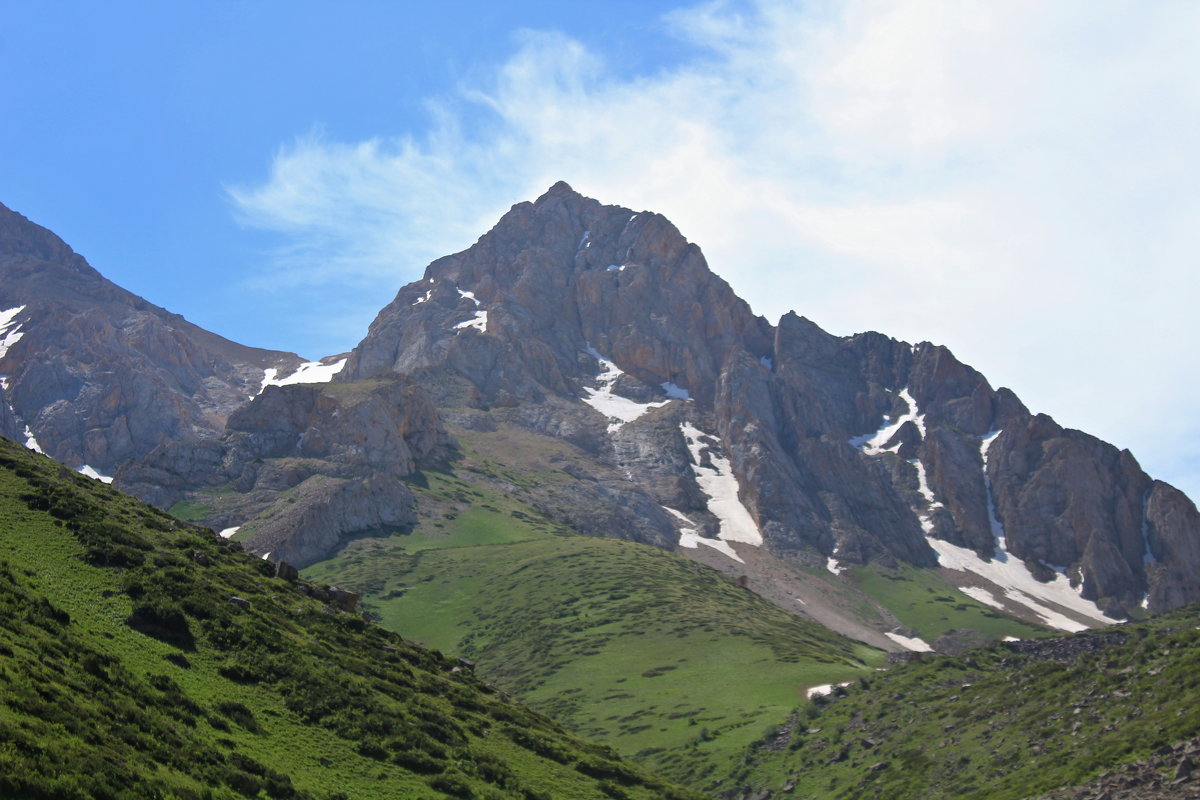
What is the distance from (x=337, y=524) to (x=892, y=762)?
145 meters

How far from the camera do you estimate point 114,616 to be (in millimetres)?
36969

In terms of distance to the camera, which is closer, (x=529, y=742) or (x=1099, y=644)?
(x=529, y=742)

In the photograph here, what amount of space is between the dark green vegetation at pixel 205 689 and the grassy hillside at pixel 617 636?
1563 inches

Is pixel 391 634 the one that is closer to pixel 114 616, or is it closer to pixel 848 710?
pixel 114 616

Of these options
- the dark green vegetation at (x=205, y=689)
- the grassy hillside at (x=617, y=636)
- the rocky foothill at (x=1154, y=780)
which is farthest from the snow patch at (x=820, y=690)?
the rocky foothill at (x=1154, y=780)

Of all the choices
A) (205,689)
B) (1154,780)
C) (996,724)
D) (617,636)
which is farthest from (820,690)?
(205,689)

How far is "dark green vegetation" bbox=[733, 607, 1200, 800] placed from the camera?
51.8 metres

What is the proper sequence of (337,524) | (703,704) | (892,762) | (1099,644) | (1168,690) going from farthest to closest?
(337,524)
(703,704)
(1099,644)
(892,762)
(1168,690)

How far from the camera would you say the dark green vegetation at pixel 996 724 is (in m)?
51.8

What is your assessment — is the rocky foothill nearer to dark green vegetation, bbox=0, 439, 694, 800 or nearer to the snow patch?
dark green vegetation, bbox=0, 439, 694, 800

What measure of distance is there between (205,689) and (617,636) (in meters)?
106

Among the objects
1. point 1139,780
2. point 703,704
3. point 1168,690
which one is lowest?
point 703,704

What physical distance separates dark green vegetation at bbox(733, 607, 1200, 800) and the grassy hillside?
6.87 m

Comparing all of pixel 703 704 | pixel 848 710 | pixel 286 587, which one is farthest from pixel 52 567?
pixel 703 704
